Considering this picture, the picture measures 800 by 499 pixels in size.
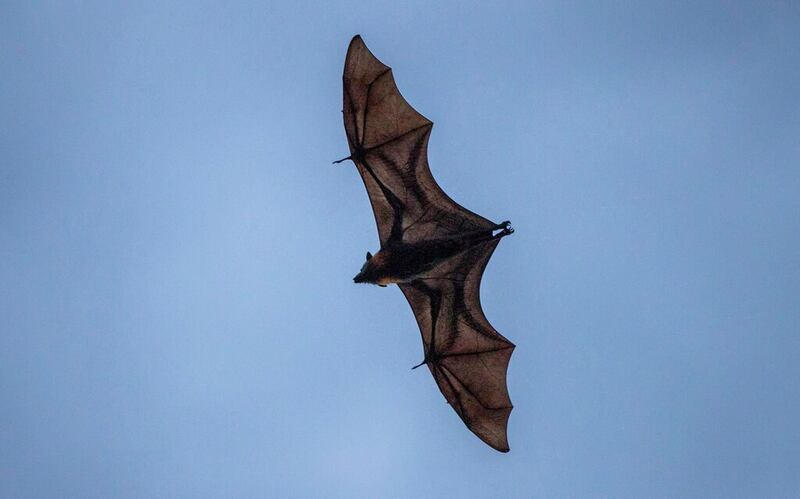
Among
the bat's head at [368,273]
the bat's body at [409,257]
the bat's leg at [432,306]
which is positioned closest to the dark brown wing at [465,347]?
the bat's leg at [432,306]

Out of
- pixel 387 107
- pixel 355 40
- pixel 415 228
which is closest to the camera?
pixel 355 40

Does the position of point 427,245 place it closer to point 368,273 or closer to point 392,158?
point 368,273

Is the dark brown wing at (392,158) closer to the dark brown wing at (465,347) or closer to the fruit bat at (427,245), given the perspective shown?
the fruit bat at (427,245)

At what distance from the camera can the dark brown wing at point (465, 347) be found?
20016mm

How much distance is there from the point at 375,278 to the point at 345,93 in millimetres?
5005

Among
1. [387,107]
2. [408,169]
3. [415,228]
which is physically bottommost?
[415,228]

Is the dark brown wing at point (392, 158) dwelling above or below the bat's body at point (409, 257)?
above

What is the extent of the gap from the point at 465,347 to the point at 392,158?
595 cm

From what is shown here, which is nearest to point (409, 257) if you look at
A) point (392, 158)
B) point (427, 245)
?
point (427, 245)

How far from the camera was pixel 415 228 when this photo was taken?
19.6 m

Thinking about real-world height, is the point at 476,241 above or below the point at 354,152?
below

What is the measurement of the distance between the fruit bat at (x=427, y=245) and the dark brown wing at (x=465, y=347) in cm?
3

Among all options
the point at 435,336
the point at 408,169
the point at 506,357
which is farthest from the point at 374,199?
the point at 506,357

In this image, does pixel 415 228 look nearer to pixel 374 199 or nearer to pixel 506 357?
pixel 374 199
